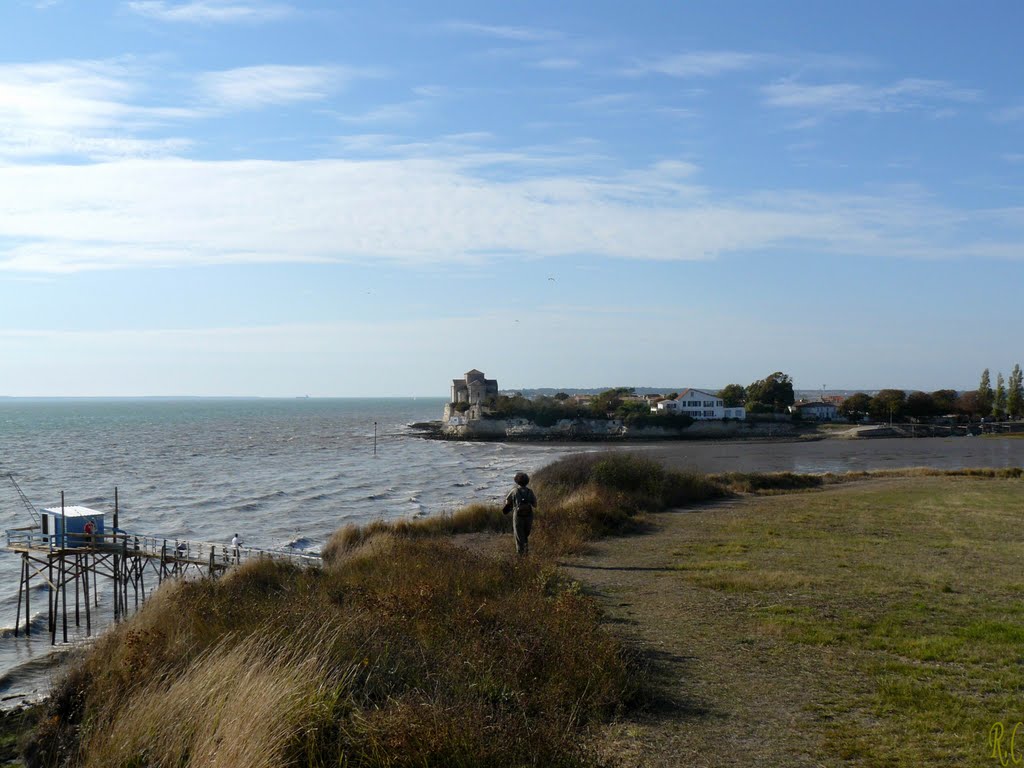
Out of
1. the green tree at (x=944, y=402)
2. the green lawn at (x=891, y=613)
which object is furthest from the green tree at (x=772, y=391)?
the green lawn at (x=891, y=613)

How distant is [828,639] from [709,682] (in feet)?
7.22

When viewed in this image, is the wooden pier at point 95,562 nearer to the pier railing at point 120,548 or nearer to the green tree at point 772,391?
the pier railing at point 120,548

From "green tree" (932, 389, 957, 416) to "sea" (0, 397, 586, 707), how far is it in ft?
237

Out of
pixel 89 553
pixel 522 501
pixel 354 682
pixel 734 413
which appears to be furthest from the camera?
pixel 734 413

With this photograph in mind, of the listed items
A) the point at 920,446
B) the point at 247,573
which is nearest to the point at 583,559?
the point at 247,573

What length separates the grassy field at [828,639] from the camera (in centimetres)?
697

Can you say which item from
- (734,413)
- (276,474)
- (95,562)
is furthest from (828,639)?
(734,413)

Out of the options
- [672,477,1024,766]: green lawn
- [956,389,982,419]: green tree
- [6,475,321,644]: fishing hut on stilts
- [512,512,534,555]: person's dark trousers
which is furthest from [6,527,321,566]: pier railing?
[956,389,982,419]: green tree

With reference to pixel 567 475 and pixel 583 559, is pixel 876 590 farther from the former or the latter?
pixel 567 475

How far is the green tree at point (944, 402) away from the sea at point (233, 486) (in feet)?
237

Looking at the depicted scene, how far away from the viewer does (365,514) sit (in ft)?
137

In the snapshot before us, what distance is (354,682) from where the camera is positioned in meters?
7.17

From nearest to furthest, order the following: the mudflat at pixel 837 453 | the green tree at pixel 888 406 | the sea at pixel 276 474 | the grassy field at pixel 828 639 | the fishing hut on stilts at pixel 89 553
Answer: the grassy field at pixel 828 639
the fishing hut on stilts at pixel 89 553
the sea at pixel 276 474
the mudflat at pixel 837 453
the green tree at pixel 888 406

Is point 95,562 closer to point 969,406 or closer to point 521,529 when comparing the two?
point 521,529
